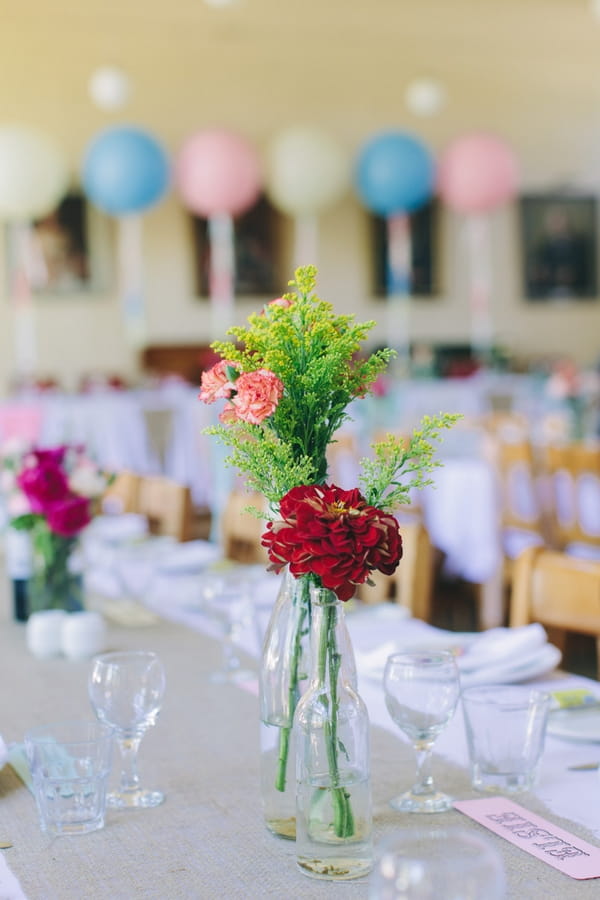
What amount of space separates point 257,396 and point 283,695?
12.0 inches

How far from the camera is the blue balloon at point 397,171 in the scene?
32.1 feet

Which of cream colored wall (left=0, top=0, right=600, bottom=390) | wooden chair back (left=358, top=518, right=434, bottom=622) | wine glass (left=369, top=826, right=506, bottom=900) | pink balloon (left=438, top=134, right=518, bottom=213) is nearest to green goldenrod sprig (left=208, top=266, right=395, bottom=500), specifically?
wine glass (left=369, top=826, right=506, bottom=900)

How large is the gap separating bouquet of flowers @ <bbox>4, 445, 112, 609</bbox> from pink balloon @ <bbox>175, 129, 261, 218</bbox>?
304 inches

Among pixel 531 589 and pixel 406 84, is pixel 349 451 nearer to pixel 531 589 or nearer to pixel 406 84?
pixel 531 589

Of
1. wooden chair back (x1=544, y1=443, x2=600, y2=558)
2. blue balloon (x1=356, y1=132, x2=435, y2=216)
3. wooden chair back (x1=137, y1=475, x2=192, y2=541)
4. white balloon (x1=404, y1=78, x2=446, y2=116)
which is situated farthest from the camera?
blue balloon (x1=356, y1=132, x2=435, y2=216)

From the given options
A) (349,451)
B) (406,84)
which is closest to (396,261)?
(406,84)

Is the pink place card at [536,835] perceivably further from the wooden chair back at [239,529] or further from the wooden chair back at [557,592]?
the wooden chair back at [239,529]

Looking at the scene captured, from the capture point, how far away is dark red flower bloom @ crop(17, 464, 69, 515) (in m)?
2.23

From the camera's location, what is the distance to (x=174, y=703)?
1668 millimetres

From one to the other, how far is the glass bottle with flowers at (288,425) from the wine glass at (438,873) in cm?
42

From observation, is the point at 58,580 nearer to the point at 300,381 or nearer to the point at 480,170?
the point at 300,381

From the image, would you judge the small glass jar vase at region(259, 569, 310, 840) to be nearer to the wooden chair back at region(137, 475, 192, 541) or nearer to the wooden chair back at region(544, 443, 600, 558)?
the wooden chair back at region(137, 475, 192, 541)

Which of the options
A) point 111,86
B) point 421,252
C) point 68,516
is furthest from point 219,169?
point 68,516

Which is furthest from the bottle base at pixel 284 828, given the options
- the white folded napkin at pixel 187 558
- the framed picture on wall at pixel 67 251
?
the framed picture on wall at pixel 67 251
